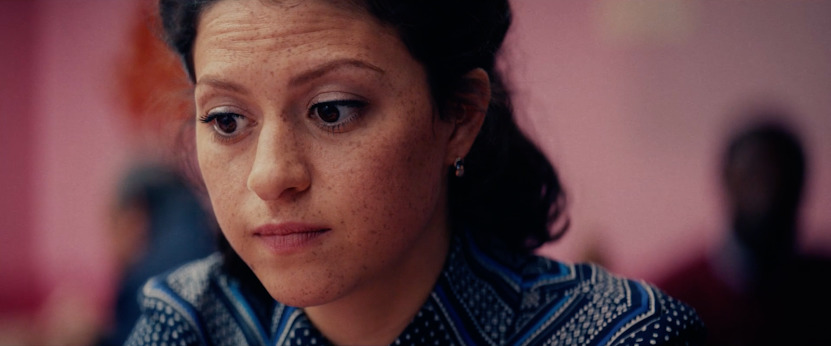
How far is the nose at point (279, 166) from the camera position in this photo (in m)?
1.07

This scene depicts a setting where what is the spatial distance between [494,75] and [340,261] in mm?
503

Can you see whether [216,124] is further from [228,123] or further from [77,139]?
[77,139]

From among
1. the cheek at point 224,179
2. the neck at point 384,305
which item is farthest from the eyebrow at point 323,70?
the neck at point 384,305

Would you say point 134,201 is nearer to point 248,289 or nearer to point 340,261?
point 248,289

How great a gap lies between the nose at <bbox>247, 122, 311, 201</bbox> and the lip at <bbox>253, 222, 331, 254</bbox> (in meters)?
0.05

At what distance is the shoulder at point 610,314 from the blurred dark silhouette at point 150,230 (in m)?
1.42

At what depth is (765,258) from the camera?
8.70ft

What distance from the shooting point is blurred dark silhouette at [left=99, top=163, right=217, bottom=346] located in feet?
9.00

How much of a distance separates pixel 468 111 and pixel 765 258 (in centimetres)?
181

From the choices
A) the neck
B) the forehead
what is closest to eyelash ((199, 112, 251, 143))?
the forehead

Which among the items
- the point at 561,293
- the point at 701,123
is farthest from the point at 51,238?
the point at 561,293

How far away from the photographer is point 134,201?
3186 mm

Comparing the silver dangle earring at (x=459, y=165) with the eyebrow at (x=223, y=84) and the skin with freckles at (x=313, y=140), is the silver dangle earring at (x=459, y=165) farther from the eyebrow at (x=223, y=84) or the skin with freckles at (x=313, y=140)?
the eyebrow at (x=223, y=84)

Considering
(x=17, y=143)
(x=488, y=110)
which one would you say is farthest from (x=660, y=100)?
(x=17, y=143)
